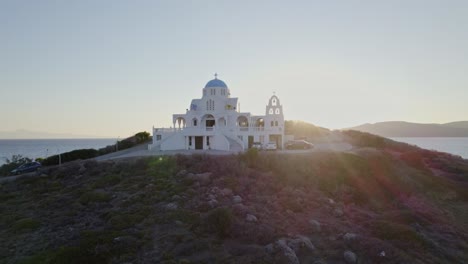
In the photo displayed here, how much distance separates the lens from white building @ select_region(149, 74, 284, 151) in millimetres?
46156

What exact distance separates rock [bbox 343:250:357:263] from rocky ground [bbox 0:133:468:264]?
67mm

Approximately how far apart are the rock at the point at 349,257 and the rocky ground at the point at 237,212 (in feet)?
0.22

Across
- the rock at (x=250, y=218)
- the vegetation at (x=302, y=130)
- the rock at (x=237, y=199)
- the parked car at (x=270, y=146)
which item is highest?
the vegetation at (x=302, y=130)

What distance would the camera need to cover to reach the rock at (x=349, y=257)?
14.7 meters

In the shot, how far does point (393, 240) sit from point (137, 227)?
13.3 m

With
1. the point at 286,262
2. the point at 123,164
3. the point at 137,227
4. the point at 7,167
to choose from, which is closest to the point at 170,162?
the point at 123,164

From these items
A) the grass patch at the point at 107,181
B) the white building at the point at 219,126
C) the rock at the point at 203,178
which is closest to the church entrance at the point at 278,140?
the white building at the point at 219,126

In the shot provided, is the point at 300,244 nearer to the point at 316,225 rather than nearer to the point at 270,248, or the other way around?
the point at 270,248

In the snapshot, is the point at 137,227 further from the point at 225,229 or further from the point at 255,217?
the point at 255,217

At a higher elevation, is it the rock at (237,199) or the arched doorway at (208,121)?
the arched doorway at (208,121)

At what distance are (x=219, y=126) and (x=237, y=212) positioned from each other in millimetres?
30328

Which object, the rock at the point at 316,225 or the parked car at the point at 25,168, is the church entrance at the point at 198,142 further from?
the rock at the point at 316,225

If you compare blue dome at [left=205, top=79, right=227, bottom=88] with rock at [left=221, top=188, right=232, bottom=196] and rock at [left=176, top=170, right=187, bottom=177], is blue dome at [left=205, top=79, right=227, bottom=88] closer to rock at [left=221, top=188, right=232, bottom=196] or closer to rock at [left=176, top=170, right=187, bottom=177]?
rock at [left=176, top=170, right=187, bottom=177]

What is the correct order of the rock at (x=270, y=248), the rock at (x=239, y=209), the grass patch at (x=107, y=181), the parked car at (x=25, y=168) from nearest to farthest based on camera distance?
the rock at (x=270, y=248), the rock at (x=239, y=209), the grass patch at (x=107, y=181), the parked car at (x=25, y=168)
